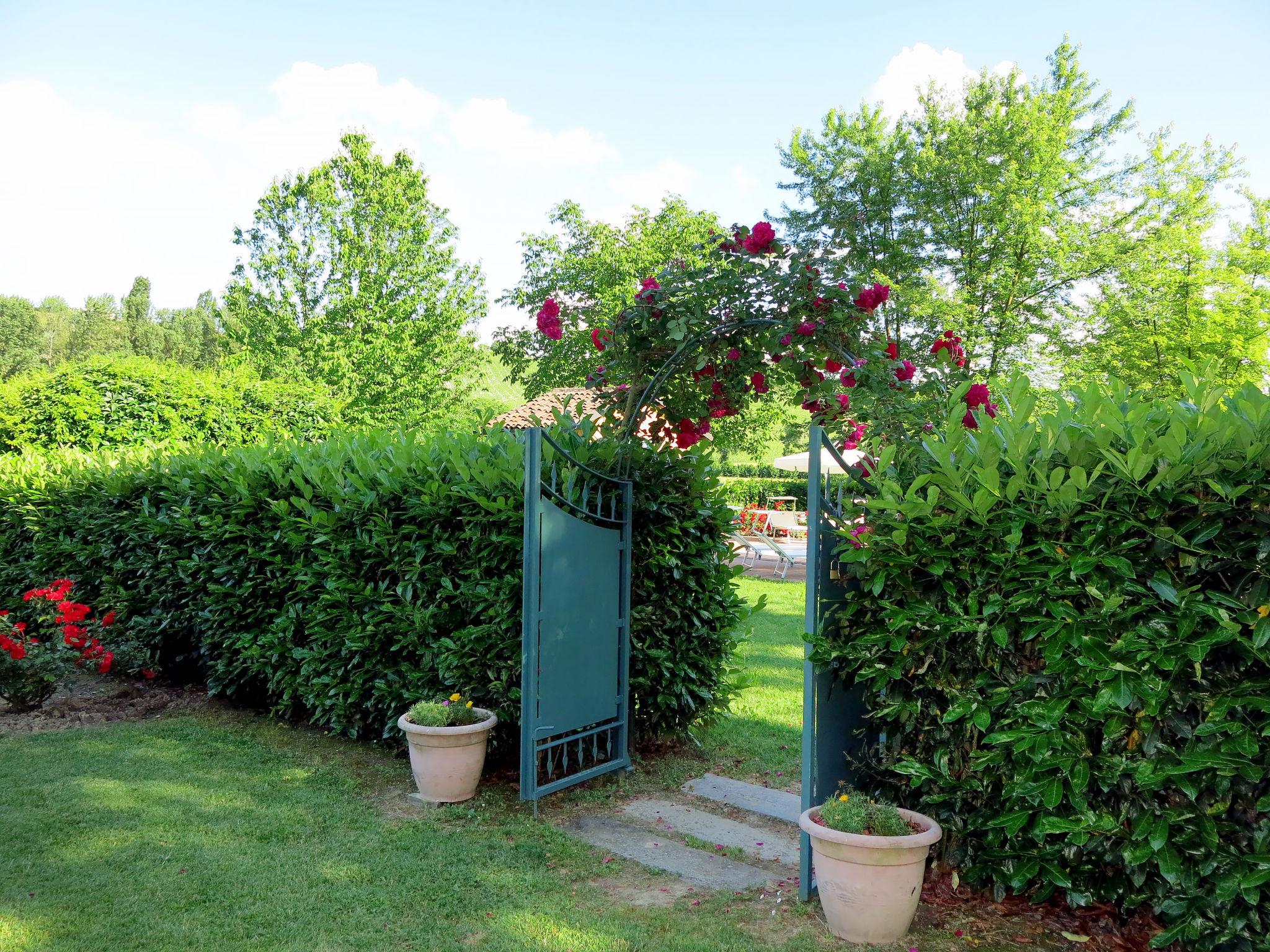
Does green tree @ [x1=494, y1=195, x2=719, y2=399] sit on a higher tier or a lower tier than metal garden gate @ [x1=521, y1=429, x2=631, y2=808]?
higher

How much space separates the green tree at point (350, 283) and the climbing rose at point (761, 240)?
22.2 meters

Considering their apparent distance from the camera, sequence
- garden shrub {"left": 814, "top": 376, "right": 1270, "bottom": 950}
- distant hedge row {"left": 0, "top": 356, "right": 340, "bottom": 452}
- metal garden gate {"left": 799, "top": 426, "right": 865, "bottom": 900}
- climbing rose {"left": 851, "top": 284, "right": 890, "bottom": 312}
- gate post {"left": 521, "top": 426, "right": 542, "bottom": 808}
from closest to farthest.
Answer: garden shrub {"left": 814, "top": 376, "right": 1270, "bottom": 950}, metal garden gate {"left": 799, "top": 426, "right": 865, "bottom": 900}, climbing rose {"left": 851, "top": 284, "right": 890, "bottom": 312}, gate post {"left": 521, "top": 426, "right": 542, "bottom": 808}, distant hedge row {"left": 0, "top": 356, "right": 340, "bottom": 452}

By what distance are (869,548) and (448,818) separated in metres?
2.65

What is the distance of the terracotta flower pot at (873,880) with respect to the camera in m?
2.94

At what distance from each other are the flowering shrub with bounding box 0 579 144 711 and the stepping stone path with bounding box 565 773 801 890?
4434 mm

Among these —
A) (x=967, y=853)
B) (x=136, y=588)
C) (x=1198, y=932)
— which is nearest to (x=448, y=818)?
(x=967, y=853)

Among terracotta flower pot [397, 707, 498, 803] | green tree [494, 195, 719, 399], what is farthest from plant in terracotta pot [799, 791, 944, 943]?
green tree [494, 195, 719, 399]

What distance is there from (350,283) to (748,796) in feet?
79.2

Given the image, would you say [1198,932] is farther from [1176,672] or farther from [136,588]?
[136,588]

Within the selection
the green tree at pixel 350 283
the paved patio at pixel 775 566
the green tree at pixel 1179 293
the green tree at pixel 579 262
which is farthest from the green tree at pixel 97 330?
the green tree at pixel 1179 293

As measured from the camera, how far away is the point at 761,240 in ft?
14.4

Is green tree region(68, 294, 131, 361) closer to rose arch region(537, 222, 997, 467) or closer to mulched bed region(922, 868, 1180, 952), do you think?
rose arch region(537, 222, 997, 467)

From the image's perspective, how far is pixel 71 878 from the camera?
3447 mm

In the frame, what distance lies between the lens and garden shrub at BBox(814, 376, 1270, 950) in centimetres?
254
